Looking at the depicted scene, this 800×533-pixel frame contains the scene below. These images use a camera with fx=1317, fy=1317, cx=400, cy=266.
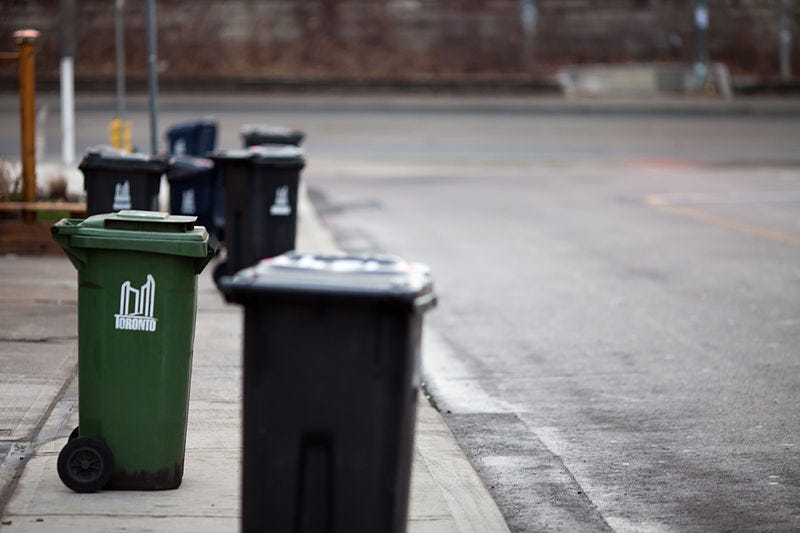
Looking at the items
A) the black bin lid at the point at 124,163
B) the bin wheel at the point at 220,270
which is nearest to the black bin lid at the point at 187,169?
the bin wheel at the point at 220,270

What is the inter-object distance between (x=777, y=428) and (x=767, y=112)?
26.9 metres

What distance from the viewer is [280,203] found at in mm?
11742

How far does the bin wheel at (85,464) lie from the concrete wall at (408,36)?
98.4ft

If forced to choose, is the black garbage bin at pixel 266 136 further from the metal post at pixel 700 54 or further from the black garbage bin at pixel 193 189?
the metal post at pixel 700 54

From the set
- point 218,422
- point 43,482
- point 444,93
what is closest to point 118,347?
point 43,482

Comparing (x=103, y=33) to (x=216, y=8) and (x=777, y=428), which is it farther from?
(x=777, y=428)

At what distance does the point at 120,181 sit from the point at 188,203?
2.08 metres

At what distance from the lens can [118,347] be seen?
5.67 metres

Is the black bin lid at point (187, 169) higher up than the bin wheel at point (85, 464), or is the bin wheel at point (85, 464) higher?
the black bin lid at point (187, 169)

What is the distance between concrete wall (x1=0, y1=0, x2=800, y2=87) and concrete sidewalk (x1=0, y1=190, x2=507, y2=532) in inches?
1093

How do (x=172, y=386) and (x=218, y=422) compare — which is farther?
(x=218, y=422)

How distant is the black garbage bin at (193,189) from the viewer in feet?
42.8

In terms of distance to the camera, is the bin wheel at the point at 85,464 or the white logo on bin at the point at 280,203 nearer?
the bin wheel at the point at 85,464

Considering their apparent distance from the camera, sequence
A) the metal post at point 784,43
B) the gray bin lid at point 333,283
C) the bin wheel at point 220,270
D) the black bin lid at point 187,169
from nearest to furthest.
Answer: the gray bin lid at point 333,283 → the bin wheel at point 220,270 → the black bin lid at point 187,169 → the metal post at point 784,43
